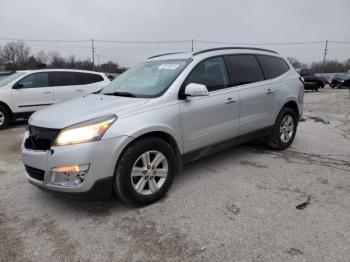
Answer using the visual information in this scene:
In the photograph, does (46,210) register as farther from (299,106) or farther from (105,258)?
(299,106)

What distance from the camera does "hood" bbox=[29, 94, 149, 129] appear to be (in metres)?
2.97

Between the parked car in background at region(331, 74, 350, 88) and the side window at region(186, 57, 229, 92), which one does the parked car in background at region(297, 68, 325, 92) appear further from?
the side window at region(186, 57, 229, 92)

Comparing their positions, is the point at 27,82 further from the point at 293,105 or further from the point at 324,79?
the point at 324,79

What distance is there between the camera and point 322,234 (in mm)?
2678

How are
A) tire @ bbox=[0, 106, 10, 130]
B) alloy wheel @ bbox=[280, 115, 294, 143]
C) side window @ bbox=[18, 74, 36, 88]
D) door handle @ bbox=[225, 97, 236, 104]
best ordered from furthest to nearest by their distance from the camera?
side window @ bbox=[18, 74, 36, 88] → tire @ bbox=[0, 106, 10, 130] → alloy wheel @ bbox=[280, 115, 294, 143] → door handle @ bbox=[225, 97, 236, 104]

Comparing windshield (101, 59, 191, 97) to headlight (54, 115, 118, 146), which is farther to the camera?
windshield (101, 59, 191, 97)

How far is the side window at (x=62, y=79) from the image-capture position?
8.86m

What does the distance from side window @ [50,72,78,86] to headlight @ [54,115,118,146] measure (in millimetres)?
6656

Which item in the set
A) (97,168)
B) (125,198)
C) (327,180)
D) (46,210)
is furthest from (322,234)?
(46,210)

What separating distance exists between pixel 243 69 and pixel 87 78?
21.1 ft

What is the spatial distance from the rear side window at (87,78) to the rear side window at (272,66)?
6204mm

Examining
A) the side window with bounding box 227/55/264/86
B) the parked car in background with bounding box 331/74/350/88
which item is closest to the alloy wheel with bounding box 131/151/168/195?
the side window with bounding box 227/55/264/86

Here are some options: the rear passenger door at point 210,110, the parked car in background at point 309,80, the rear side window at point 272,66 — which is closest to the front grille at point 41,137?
the rear passenger door at point 210,110

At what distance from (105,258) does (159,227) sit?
616 millimetres
